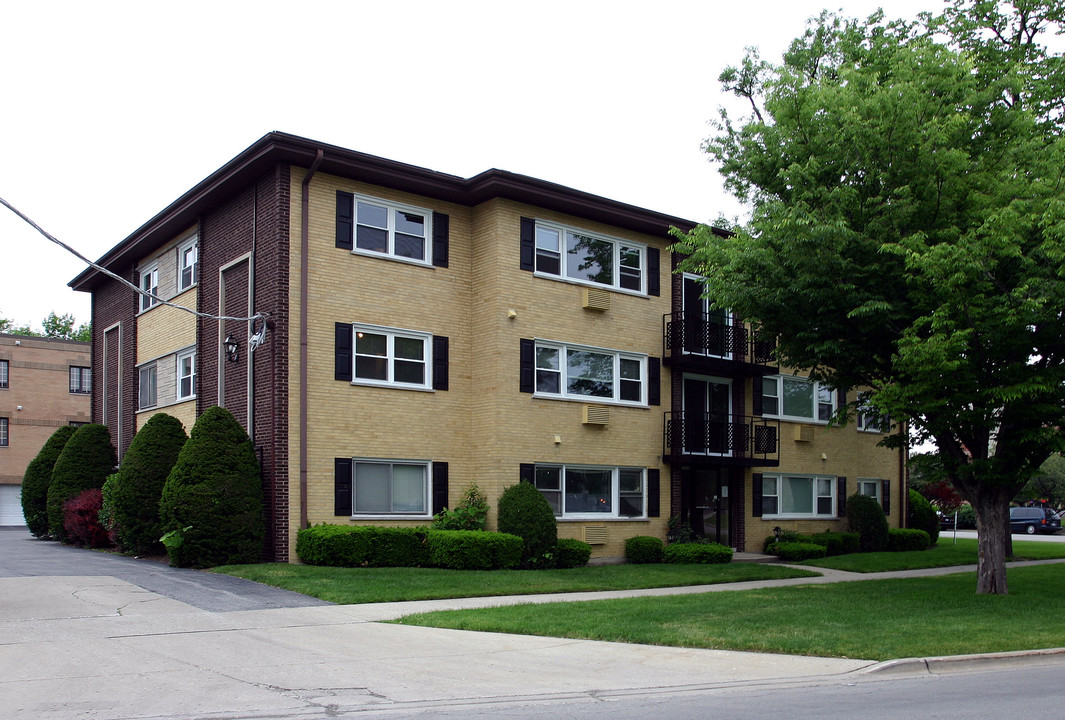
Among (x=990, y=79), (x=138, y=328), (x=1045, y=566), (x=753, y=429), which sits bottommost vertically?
(x=1045, y=566)

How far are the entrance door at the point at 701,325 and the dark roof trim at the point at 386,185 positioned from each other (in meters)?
1.93

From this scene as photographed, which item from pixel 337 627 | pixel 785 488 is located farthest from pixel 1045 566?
pixel 337 627

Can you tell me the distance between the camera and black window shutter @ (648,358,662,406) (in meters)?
24.9

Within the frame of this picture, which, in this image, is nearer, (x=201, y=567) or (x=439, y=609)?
(x=439, y=609)

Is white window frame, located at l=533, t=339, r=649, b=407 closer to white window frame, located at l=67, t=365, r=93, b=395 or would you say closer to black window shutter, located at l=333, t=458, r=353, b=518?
black window shutter, located at l=333, t=458, r=353, b=518

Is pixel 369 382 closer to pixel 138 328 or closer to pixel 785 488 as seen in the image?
pixel 138 328

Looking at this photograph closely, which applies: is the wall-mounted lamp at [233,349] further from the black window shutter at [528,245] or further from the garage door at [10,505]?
the garage door at [10,505]

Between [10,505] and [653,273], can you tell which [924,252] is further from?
[10,505]

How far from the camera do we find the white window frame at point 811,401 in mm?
28484

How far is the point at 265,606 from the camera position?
1434 cm

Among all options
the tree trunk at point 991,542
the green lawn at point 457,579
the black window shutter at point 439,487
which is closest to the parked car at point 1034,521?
the green lawn at point 457,579

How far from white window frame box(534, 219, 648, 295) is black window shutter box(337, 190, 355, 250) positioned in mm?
4433

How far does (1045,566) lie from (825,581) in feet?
25.2

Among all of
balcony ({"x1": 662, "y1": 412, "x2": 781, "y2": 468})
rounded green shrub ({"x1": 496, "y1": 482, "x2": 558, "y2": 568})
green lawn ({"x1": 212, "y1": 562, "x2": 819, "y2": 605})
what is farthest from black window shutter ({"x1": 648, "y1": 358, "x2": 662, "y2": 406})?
rounded green shrub ({"x1": 496, "y1": 482, "x2": 558, "y2": 568})
